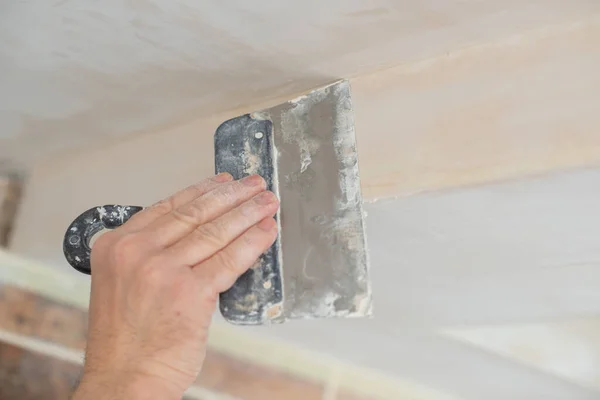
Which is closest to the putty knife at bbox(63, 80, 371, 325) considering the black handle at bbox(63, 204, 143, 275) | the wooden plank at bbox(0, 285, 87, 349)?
the black handle at bbox(63, 204, 143, 275)

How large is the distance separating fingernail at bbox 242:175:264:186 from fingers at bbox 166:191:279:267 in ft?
0.07

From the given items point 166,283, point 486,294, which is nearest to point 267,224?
point 166,283

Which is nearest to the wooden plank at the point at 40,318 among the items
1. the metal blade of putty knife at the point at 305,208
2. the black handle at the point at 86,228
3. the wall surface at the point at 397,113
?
the wall surface at the point at 397,113

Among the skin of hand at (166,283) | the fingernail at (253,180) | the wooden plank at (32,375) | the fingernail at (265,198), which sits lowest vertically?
the wooden plank at (32,375)

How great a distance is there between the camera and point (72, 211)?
107 centimetres

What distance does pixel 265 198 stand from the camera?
0.65 metres

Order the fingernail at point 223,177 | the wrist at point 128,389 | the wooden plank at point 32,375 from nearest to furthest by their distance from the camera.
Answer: the wrist at point 128,389 < the fingernail at point 223,177 < the wooden plank at point 32,375

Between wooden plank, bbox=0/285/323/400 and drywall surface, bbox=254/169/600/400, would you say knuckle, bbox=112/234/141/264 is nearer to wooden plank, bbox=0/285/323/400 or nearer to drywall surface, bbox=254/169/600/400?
drywall surface, bbox=254/169/600/400

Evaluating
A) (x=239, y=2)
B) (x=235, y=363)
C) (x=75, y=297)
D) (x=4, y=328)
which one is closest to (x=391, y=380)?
(x=235, y=363)

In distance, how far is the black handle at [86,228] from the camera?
654 mm

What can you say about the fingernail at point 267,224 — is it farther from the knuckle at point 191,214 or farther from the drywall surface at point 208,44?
the drywall surface at point 208,44

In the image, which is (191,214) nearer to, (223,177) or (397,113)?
(223,177)

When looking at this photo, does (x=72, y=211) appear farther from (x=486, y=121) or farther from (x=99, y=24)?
(x=486, y=121)

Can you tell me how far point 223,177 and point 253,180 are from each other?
0.04m
